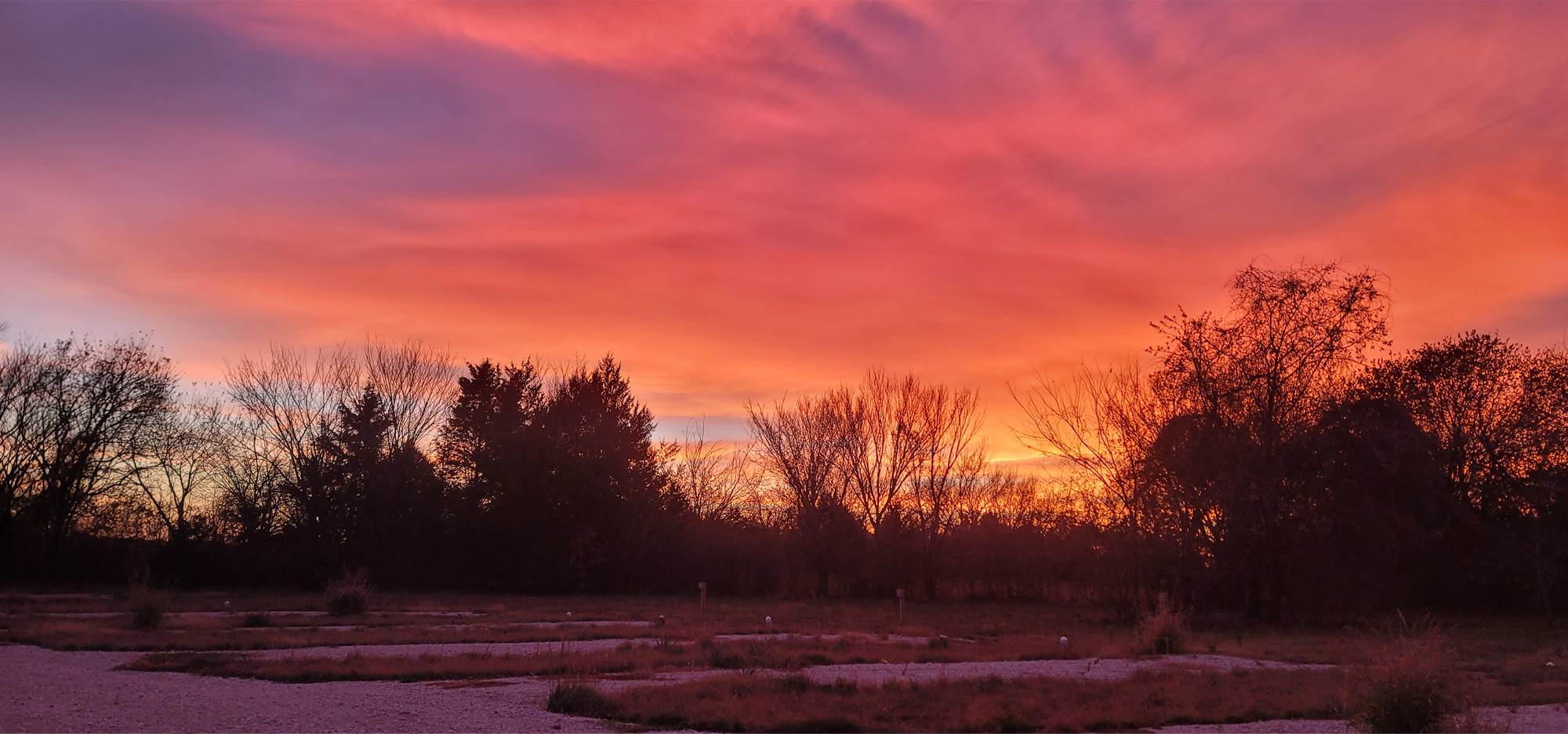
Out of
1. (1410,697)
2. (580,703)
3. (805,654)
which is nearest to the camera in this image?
(1410,697)

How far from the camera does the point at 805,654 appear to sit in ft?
46.8

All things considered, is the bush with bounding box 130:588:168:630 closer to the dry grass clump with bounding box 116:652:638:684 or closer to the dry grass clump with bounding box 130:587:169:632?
the dry grass clump with bounding box 130:587:169:632

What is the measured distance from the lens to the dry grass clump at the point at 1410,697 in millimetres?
7516

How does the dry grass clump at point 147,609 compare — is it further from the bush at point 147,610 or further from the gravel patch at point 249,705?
the gravel patch at point 249,705

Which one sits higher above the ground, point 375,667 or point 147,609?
point 147,609

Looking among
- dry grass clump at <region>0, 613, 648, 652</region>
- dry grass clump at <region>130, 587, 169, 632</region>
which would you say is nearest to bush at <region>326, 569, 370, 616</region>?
dry grass clump at <region>0, 613, 648, 652</region>

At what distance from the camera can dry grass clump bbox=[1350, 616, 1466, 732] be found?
7.52 m

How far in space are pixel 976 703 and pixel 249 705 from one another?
6.63 m

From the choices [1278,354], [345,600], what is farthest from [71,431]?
[1278,354]

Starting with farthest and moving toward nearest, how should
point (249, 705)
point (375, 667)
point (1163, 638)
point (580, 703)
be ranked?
point (1163, 638) → point (375, 667) → point (580, 703) → point (249, 705)

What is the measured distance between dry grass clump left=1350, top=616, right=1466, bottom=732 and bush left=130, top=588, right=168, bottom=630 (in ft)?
57.6

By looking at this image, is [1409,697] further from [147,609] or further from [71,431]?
[71,431]

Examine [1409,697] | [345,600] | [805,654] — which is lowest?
[805,654]

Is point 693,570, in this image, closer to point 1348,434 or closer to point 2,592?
point 2,592
